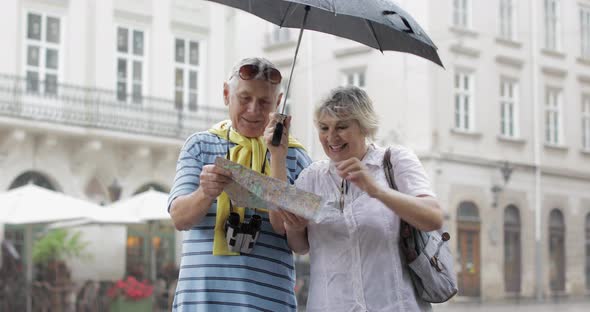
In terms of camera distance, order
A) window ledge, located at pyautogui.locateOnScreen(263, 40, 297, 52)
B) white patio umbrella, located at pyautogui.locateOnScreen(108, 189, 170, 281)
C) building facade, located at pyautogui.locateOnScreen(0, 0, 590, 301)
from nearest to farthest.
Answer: white patio umbrella, located at pyautogui.locateOnScreen(108, 189, 170, 281) < building facade, located at pyautogui.locateOnScreen(0, 0, 590, 301) < window ledge, located at pyautogui.locateOnScreen(263, 40, 297, 52)

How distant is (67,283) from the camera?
1273 cm

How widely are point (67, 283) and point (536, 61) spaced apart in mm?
13146

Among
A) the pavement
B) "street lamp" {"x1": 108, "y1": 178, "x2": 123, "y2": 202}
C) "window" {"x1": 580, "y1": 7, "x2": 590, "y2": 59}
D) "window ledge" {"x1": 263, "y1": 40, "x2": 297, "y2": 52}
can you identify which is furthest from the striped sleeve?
"window" {"x1": 580, "y1": 7, "x2": 590, "y2": 59}

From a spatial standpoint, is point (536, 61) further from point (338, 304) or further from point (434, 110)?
point (338, 304)

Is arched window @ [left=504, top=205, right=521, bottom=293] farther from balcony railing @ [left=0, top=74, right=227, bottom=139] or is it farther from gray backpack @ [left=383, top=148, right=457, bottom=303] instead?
gray backpack @ [left=383, top=148, right=457, bottom=303]

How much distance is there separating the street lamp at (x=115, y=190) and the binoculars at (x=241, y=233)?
16.5 metres

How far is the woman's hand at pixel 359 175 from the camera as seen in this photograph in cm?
257

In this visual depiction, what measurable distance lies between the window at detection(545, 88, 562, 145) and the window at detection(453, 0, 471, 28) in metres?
2.81

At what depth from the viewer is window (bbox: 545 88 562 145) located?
885 inches

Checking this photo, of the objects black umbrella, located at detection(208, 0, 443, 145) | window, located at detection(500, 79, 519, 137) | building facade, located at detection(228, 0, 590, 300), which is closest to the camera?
black umbrella, located at detection(208, 0, 443, 145)

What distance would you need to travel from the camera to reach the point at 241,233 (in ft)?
9.04

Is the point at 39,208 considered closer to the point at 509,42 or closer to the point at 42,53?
the point at 42,53

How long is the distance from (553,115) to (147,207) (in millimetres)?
11571

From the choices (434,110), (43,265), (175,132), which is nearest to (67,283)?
(43,265)
